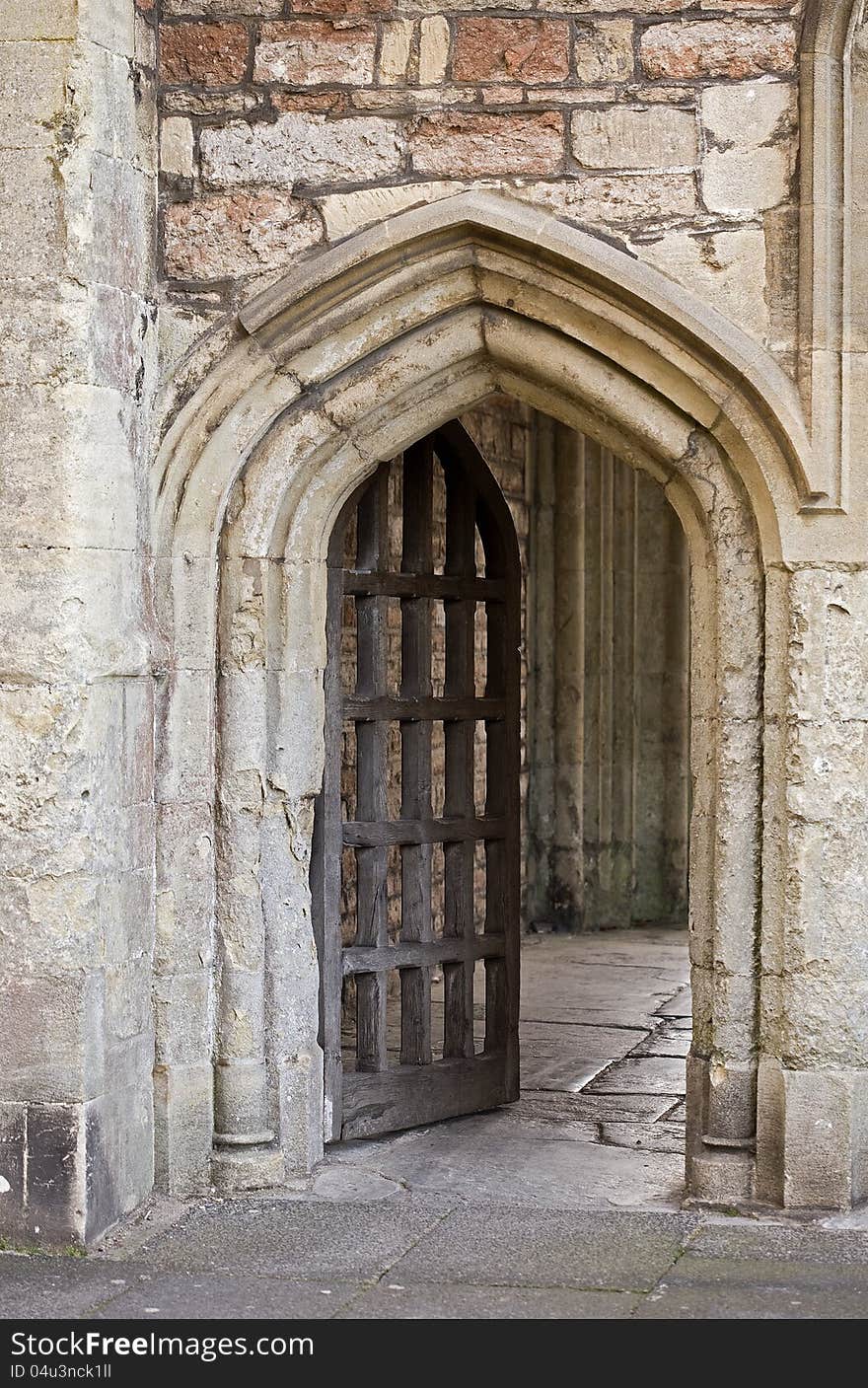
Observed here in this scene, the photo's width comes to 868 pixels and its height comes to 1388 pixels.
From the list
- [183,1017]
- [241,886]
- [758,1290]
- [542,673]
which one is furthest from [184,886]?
[542,673]

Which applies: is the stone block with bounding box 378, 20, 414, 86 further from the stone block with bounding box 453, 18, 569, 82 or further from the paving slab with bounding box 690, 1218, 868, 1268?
the paving slab with bounding box 690, 1218, 868, 1268

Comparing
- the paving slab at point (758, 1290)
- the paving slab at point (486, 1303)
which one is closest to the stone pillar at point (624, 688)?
the paving slab at point (758, 1290)

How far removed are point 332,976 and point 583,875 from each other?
16.8 feet

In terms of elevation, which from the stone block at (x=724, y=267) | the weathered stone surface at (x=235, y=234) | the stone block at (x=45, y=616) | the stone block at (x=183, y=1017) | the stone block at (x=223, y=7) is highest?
the stone block at (x=223, y=7)

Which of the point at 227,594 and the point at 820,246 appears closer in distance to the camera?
the point at 820,246

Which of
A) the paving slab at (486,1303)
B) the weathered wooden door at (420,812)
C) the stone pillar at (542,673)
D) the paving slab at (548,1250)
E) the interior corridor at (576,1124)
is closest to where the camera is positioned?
the paving slab at (486,1303)

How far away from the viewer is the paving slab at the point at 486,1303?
3.48 m

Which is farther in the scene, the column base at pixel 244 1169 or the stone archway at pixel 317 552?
the column base at pixel 244 1169

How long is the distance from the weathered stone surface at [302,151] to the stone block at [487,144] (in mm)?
75

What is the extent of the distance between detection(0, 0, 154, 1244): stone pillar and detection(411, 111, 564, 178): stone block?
0.77 meters

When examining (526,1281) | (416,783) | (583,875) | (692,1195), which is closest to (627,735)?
(583,875)

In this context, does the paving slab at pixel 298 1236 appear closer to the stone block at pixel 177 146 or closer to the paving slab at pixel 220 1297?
the paving slab at pixel 220 1297

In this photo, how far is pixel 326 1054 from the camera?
481 centimetres

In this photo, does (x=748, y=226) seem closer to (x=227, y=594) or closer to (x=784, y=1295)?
(x=227, y=594)
